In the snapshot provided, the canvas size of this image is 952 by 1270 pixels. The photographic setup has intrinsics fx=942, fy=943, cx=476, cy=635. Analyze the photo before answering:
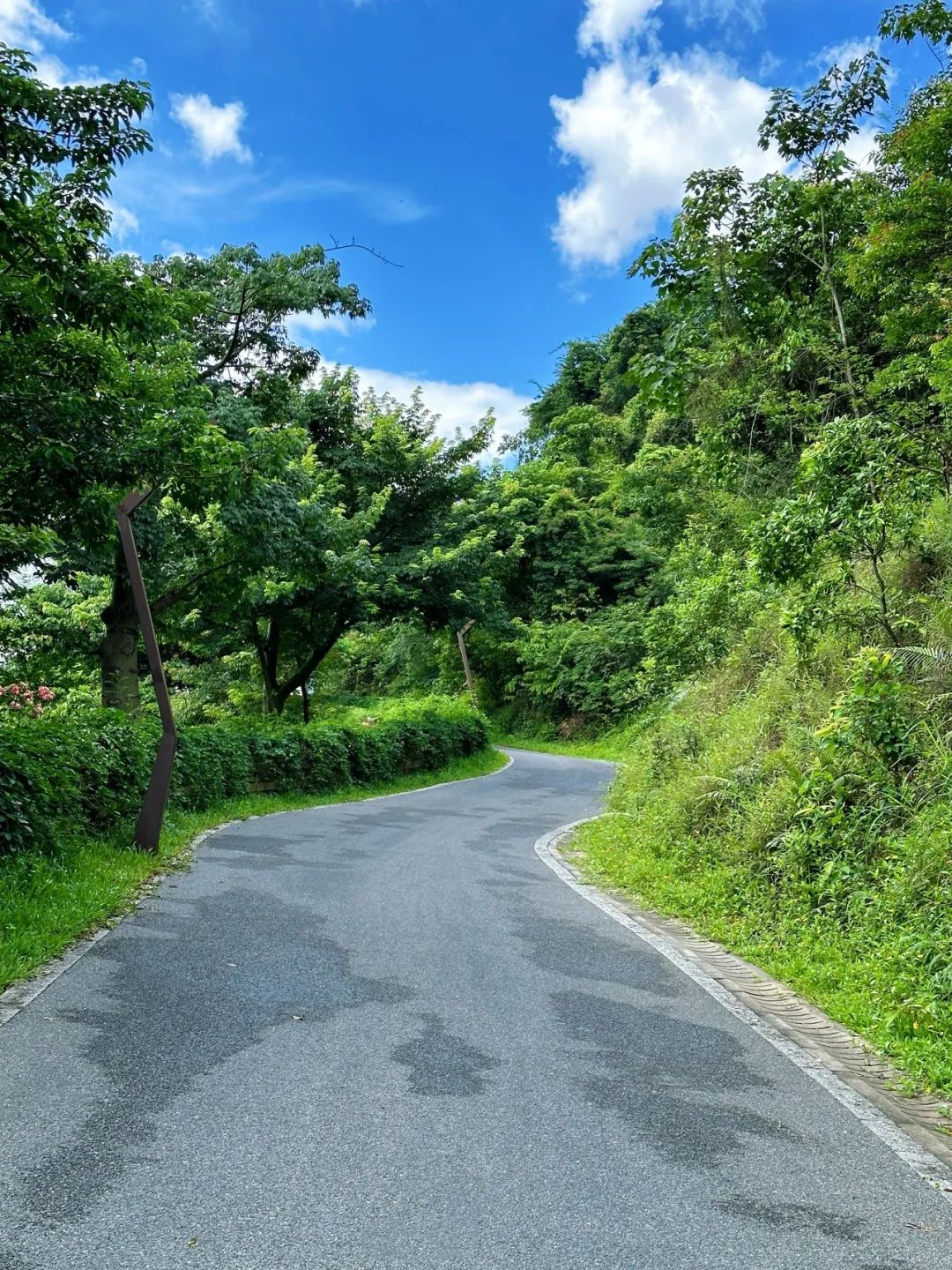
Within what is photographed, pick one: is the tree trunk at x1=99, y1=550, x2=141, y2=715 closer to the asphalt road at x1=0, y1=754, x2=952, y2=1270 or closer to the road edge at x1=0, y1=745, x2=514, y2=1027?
the road edge at x1=0, y1=745, x2=514, y2=1027

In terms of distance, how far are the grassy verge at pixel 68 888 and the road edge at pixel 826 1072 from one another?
437 centimetres

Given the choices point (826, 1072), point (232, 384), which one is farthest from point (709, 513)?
point (826, 1072)

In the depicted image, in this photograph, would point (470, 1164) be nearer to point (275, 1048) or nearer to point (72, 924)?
point (275, 1048)

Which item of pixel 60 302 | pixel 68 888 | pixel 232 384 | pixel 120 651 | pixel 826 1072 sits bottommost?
pixel 826 1072

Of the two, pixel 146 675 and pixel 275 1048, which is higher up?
pixel 146 675

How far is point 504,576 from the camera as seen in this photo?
140ft

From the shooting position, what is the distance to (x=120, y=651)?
17266mm

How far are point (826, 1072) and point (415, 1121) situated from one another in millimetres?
2223

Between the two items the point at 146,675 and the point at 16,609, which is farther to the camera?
the point at 146,675

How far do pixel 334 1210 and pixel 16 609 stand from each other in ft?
58.1

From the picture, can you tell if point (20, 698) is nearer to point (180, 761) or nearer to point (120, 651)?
point (180, 761)

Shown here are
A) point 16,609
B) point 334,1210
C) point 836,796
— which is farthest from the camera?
point 16,609

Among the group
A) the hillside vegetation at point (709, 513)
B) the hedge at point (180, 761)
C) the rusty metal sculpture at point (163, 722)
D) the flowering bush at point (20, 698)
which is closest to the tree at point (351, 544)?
the hillside vegetation at point (709, 513)

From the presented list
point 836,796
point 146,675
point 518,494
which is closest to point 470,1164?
point 836,796
